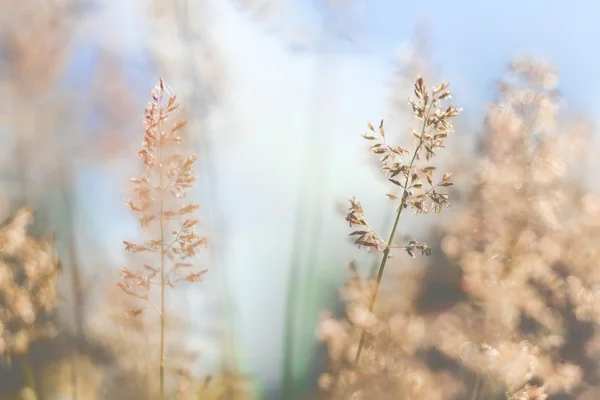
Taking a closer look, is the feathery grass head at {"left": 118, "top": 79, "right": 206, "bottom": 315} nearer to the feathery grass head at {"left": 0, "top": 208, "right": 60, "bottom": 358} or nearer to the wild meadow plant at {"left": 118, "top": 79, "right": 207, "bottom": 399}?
the wild meadow plant at {"left": 118, "top": 79, "right": 207, "bottom": 399}

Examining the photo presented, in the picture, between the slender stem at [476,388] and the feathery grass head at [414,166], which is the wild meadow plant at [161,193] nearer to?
the feathery grass head at [414,166]

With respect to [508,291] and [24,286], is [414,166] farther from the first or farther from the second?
[24,286]

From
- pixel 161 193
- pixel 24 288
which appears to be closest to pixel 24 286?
pixel 24 288

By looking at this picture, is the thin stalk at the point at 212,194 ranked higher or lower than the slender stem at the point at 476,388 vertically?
higher

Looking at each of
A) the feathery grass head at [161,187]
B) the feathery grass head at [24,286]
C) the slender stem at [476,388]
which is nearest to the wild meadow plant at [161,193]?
the feathery grass head at [161,187]

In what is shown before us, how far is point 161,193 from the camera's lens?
1.48 feet

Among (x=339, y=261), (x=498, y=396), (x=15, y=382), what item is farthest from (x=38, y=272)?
(x=498, y=396)

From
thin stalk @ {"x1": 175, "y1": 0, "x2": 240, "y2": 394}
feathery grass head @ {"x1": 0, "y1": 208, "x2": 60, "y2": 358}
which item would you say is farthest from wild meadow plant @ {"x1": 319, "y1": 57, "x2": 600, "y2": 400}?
feathery grass head @ {"x1": 0, "y1": 208, "x2": 60, "y2": 358}

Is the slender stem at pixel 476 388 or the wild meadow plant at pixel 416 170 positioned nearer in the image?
the wild meadow plant at pixel 416 170

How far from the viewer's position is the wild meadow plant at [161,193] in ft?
1.39

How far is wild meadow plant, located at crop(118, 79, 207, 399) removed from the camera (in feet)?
1.39

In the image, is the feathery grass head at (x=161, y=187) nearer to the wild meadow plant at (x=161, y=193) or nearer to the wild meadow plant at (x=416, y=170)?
the wild meadow plant at (x=161, y=193)

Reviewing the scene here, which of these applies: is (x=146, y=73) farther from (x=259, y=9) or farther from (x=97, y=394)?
(x=97, y=394)

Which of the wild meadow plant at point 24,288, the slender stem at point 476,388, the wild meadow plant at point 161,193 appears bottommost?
the slender stem at point 476,388
